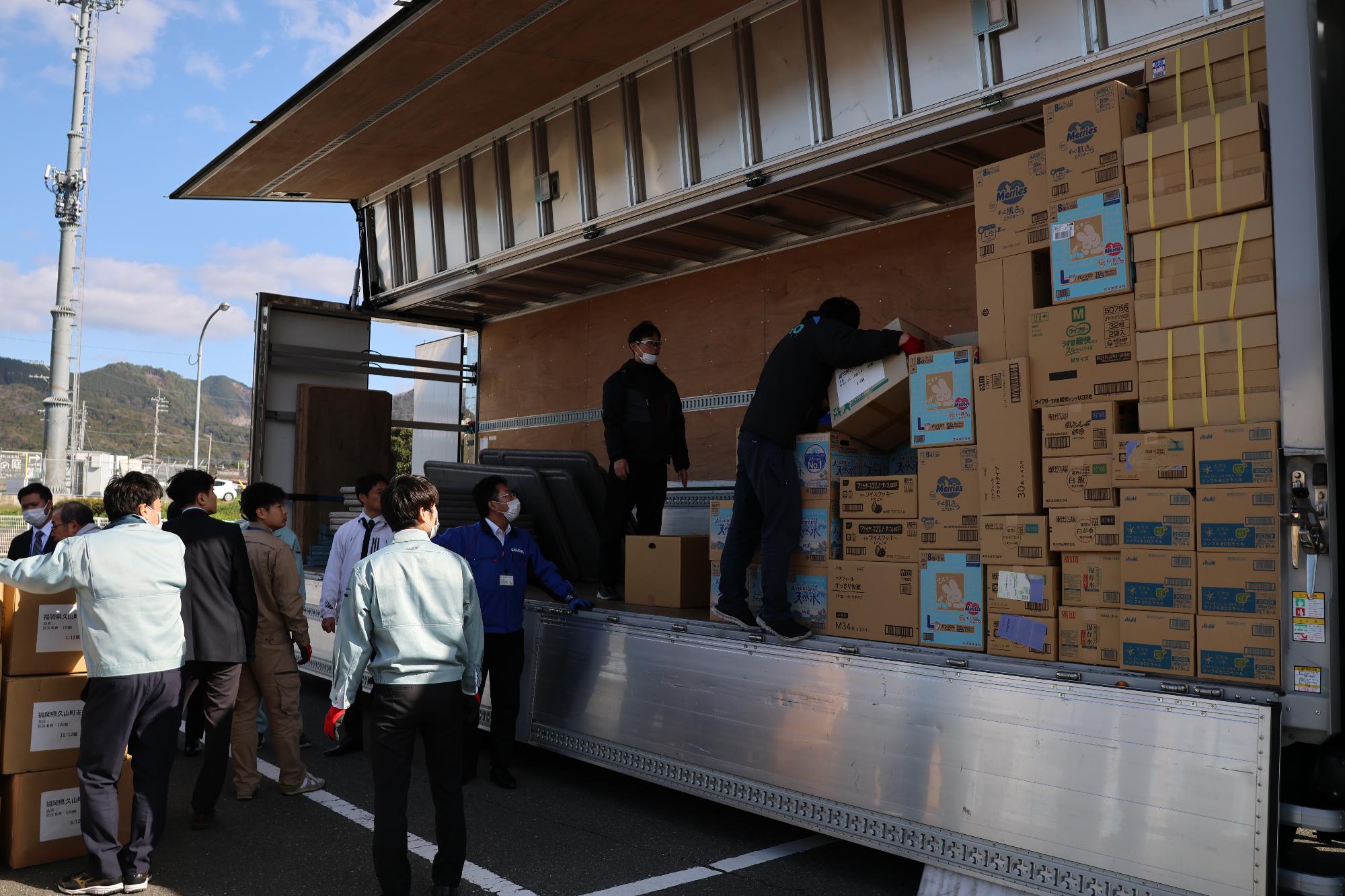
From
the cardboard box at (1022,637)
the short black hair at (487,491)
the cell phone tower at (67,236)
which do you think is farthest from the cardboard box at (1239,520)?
the cell phone tower at (67,236)

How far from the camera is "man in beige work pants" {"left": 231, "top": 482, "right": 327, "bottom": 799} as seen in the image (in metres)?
5.82

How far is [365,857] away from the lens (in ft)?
15.7

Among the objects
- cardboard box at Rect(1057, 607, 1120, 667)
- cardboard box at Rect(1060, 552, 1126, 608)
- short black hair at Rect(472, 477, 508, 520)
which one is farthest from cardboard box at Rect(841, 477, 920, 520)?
short black hair at Rect(472, 477, 508, 520)

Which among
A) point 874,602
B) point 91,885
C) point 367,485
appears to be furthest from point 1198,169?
point 367,485

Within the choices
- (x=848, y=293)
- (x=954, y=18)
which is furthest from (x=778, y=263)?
(x=954, y=18)

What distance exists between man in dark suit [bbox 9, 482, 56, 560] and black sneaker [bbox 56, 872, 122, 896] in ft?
14.5

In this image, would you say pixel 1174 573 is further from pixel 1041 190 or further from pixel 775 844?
pixel 775 844

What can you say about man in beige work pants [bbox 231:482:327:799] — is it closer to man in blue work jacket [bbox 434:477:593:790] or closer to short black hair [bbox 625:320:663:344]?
man in blue work jacket [bbox 434:477:593:790]

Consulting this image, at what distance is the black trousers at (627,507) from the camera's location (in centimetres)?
703

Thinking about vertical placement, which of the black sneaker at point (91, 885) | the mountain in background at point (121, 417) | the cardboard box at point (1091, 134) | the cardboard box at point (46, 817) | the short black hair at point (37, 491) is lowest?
the black sneaker at point (91, 885)

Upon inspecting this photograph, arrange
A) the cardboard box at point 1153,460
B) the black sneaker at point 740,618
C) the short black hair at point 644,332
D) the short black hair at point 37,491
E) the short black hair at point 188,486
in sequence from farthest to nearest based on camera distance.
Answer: the short black hair at point 37,491 < the short black hair at point 644,332 < the short black hair at point 188,486 < the black sneaker at point 740,618 < the cardboard box at point 1153,460

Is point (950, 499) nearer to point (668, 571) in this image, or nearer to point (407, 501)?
point (668, 571)

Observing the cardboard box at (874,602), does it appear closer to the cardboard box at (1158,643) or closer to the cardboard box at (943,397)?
the cardboard box at (943,397)

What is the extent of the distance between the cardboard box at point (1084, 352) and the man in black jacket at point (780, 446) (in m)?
0.78
